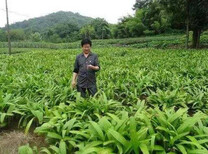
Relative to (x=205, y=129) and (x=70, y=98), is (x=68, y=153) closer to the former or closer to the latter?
(x=205, y=129)

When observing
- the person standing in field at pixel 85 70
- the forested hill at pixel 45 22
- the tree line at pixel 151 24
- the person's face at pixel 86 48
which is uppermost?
the forested hill at pixel 45 22

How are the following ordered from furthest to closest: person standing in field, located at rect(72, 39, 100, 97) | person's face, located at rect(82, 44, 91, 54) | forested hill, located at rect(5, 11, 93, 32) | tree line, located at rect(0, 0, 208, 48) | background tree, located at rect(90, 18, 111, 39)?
1. forested hill, located at rect(5, 11, 93, 32)
2. background tree, located at rect(90, 18, 111, 39)
3. tree line, located at rect(0, 0, 208, 48)
4. person standing in field, located at rect(72, 39, 100, 97)
5. person's face, located at rect(82, 44, 91, 54)

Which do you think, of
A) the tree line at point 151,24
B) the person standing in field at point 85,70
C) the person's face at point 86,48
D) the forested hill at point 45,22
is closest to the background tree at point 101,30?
the tree line at point 151,24

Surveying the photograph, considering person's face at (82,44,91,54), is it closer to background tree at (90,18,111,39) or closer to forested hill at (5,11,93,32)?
background tree at (90,18,111,39)

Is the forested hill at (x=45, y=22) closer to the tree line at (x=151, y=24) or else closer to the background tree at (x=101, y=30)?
the tree line at (x=151, y=24)

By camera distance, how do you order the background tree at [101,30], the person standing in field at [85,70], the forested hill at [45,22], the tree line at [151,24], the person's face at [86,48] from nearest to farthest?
the person's face at [86,48]
the person standing in field at [85,70]
the tree line at [151,24]
the background tree at [101,30]
the forested hill at [45,22]

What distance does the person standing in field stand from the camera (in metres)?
4.95

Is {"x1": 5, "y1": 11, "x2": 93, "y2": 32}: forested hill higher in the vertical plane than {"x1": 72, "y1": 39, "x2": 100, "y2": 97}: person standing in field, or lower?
higher

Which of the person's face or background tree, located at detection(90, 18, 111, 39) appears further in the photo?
background tree, located at detection(90, 18, 111, 39)

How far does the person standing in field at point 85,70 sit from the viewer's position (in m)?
4.95

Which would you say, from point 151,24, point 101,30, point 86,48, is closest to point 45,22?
point 101,30

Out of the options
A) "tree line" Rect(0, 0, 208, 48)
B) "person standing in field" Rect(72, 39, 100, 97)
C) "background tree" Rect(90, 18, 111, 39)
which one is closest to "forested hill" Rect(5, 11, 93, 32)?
"tree line" Rect(0, 0, 208, 48)

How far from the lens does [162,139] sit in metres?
3.03

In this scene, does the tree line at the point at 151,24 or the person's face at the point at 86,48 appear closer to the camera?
the person's face at the point at 86,48
